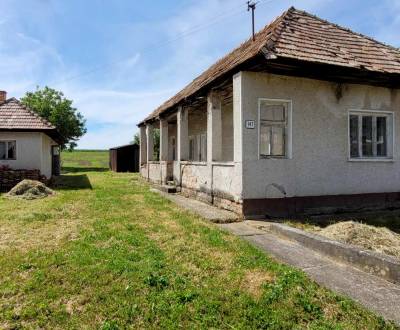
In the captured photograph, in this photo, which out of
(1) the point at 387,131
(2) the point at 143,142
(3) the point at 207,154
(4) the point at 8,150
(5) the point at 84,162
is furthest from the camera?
(5) the point at 84,162

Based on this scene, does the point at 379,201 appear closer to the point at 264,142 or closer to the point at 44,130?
the point at 264,142

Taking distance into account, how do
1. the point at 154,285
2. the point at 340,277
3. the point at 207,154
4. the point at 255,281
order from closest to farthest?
the point at 154,285
the point at 255,281
the point at 340,277
the point at 207,154

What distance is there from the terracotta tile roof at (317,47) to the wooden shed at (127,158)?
24881 millimetres

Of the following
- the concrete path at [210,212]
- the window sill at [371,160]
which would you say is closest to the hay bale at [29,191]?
the concrete path at [210,212]

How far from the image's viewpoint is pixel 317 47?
8562 mm

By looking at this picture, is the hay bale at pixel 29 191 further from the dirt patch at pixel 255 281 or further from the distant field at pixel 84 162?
the distant field at pixel 84 162

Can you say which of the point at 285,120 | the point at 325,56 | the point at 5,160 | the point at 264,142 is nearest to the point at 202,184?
the point at 264,142

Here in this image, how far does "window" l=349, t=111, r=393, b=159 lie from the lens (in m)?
9.37

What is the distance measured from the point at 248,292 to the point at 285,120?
18.7ft

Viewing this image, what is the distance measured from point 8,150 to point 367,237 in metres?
16.3

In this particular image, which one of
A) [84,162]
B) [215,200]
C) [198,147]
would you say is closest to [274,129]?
[215,200]

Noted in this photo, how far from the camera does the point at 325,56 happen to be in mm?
8195

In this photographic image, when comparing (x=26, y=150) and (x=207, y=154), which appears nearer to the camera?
(x=207, y=154)

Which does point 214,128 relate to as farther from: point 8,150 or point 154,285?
point 8,150
